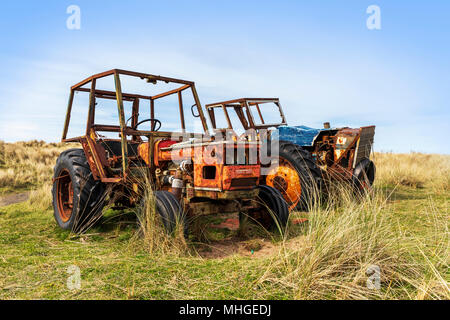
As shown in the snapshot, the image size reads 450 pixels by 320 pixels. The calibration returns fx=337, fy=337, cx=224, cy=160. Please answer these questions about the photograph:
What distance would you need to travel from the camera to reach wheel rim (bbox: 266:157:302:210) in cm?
660

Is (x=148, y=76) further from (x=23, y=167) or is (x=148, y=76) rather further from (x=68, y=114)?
(x=23, y=167)

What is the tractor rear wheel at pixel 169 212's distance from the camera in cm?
387

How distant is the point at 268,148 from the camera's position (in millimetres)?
6625

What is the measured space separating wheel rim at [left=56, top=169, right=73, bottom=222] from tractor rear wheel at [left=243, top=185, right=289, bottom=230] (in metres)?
3.08

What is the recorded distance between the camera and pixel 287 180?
671 cm

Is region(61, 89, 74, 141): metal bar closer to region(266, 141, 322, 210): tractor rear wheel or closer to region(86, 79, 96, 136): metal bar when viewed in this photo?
region(86, 79, 96, 136): metal bar

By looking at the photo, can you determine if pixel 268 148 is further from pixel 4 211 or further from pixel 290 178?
pixel 4 211

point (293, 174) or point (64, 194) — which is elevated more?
point (293, 174)

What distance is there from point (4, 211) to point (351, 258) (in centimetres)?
760

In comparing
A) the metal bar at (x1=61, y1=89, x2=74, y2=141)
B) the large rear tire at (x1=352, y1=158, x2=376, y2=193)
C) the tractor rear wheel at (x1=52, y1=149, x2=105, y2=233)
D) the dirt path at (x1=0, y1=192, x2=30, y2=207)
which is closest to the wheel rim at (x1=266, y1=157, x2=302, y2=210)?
the large rear tire at (x1=352, y1=158, x2=376, y2=193)

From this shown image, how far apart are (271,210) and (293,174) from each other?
1.91m
